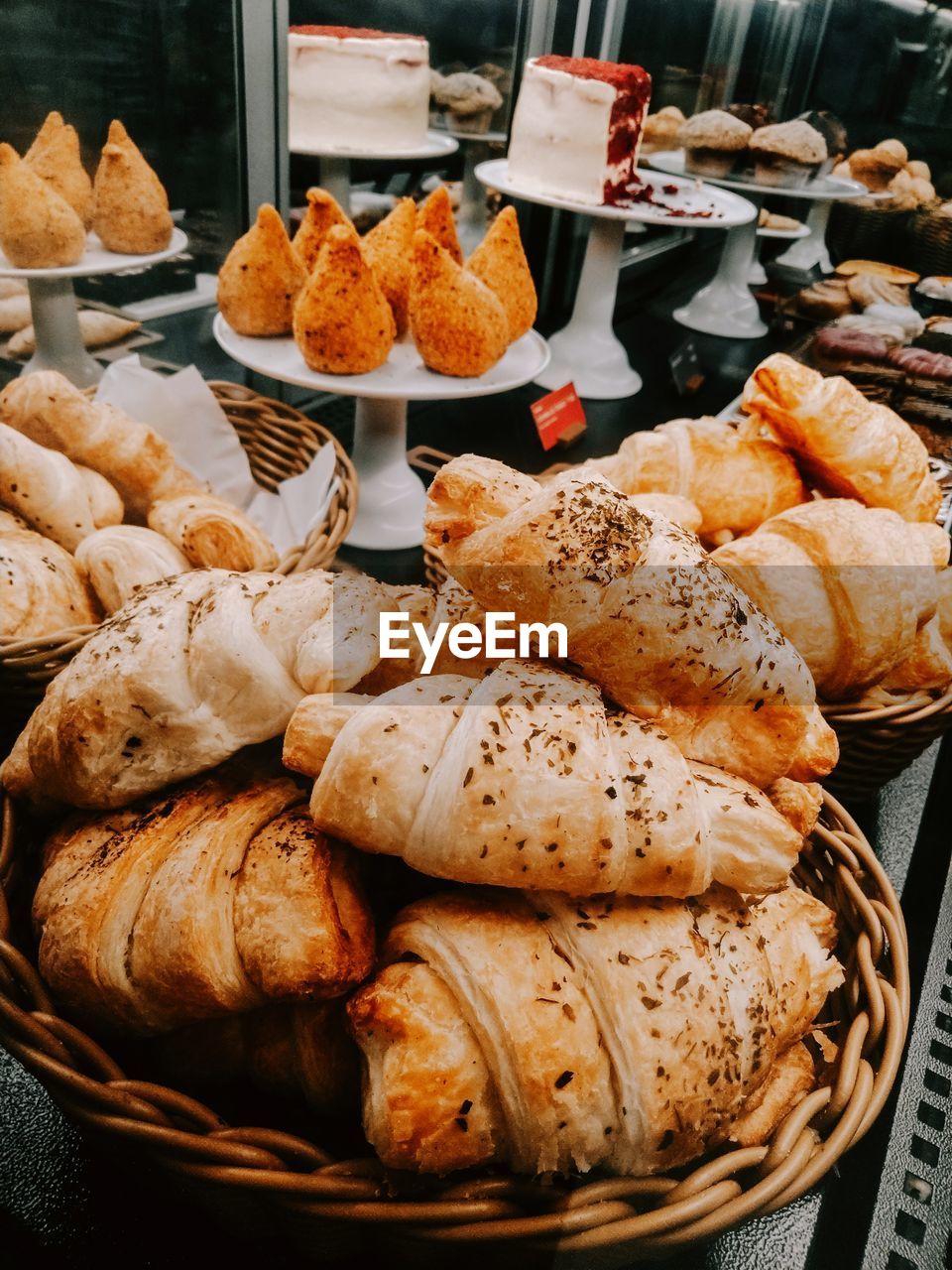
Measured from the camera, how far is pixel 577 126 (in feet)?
7.61

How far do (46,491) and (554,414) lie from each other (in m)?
0.75

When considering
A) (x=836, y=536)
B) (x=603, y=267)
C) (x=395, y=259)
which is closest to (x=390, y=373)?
(x=395, y=259)

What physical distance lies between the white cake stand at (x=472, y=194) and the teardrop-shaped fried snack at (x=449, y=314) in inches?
39.0

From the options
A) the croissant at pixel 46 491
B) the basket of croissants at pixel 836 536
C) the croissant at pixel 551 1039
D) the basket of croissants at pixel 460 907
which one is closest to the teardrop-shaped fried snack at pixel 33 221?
the croissant at pixel 46 491

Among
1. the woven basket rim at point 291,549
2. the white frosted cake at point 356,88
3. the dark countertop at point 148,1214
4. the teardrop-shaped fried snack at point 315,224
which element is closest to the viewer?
the dark countertop at point 148,1214

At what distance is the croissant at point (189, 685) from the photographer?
2.50 ft

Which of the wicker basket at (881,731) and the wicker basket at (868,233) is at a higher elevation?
the wicker basket at (868,233)

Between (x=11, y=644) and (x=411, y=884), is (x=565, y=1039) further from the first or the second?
(x=11, y=644)

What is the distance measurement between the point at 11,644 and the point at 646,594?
0.74m

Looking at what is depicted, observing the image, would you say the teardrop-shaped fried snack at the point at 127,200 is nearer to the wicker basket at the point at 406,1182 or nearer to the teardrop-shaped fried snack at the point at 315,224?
the teardrop-shaped fried snack at the point at 315,224

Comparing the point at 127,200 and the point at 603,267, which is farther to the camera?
the point at 603,267

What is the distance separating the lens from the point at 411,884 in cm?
80

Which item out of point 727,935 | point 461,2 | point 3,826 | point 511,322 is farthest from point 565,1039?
point 461,2

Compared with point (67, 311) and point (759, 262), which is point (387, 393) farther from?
point (759, 262)
